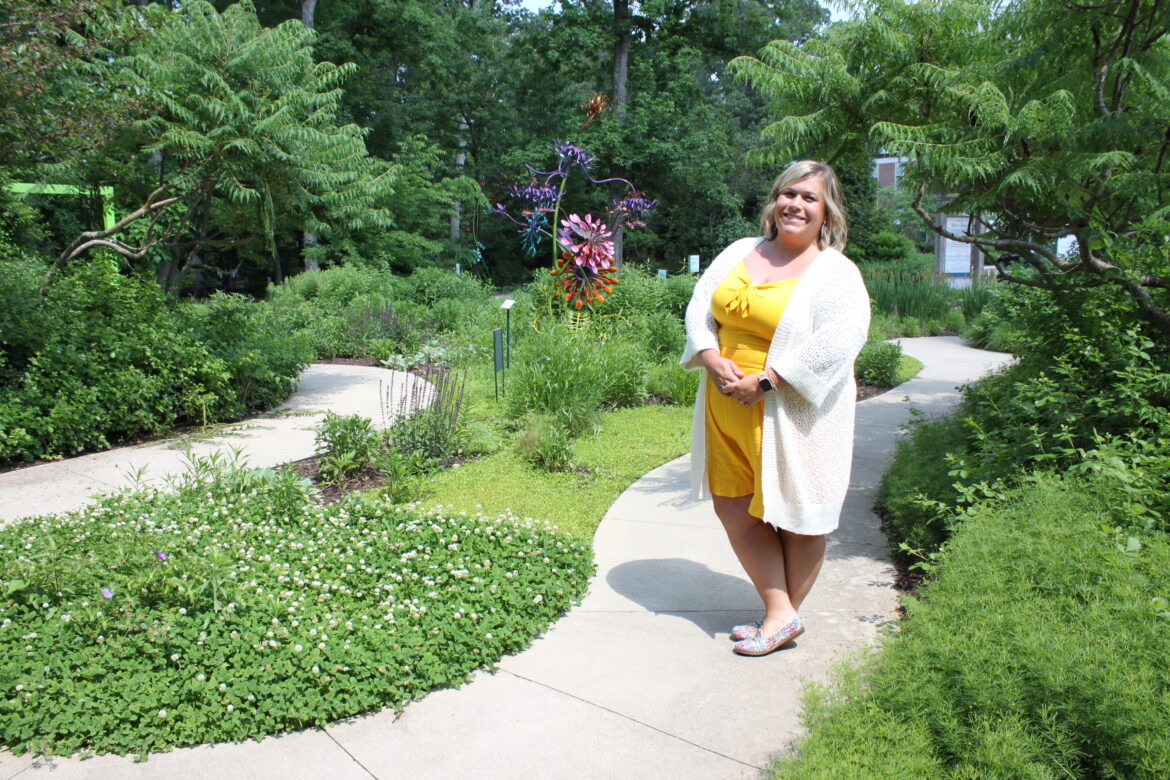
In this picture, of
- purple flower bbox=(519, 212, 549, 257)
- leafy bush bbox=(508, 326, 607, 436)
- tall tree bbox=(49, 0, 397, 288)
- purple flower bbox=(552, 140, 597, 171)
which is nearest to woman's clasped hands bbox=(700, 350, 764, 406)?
leafy bush bbox=(508, 326, 607, 436)

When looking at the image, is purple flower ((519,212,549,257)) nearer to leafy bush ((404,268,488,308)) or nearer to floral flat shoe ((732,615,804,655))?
leafy bush ((404,268,488,308))

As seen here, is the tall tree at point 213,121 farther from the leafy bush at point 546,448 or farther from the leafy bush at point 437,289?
the leafy bush at point 437,289

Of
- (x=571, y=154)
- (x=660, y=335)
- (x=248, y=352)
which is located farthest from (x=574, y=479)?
(x=571, y=154)

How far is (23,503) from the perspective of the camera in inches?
191

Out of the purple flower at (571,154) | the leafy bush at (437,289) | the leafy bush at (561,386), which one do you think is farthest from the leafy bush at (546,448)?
the leafy bush at (437,289)

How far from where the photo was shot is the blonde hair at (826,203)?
2.91 metres

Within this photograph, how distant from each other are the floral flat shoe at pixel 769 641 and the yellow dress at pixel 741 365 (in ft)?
1.62

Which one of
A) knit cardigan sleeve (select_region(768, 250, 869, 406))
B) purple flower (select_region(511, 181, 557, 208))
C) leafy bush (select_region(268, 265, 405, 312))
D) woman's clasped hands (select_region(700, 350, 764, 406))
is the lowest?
leafy bush (select_region(268, 265, 405, 312))

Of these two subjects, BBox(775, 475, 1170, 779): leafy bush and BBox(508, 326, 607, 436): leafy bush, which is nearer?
Answer: BBox(775, 475, 1170, 779): leafy bush

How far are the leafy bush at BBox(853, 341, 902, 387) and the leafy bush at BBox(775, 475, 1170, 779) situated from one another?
6.10 metres

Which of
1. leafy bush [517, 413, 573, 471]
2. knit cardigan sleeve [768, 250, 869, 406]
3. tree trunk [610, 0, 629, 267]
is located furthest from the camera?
tree trunk [610, 0, 629, 267]

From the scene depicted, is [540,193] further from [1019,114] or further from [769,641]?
[769,641]

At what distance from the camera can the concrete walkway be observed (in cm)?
246

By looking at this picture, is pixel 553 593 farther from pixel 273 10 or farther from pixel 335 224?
pixel 273 10
